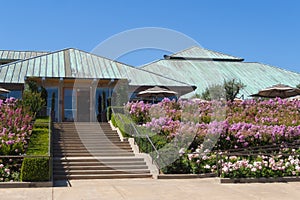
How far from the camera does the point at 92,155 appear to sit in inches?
566

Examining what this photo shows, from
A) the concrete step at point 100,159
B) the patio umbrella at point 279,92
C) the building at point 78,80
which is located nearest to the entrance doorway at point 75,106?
the building at point 78,80

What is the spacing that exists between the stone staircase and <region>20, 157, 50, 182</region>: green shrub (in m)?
1.16

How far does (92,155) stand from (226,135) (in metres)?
5.34

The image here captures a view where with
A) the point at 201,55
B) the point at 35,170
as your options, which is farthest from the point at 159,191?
the point at 201,55

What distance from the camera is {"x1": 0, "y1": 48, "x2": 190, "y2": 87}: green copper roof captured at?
74.2 feet

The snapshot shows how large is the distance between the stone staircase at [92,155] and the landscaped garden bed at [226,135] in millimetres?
722

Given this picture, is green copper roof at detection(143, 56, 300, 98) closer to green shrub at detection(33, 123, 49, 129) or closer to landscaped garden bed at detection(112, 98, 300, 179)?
landscaped garden bed at detection(112, 98, 300, 179)

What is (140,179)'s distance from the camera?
466 inches

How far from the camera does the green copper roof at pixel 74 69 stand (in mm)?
22625

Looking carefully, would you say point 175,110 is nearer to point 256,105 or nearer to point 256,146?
point 256,105

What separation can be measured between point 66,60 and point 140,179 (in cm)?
1558

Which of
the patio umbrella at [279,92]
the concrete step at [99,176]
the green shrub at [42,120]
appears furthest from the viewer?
the patio umbrella at [279,92]

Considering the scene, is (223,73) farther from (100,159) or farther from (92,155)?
(100,159)

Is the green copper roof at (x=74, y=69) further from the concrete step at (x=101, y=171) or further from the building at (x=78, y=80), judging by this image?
the concrete step at (x=101, y=171)
